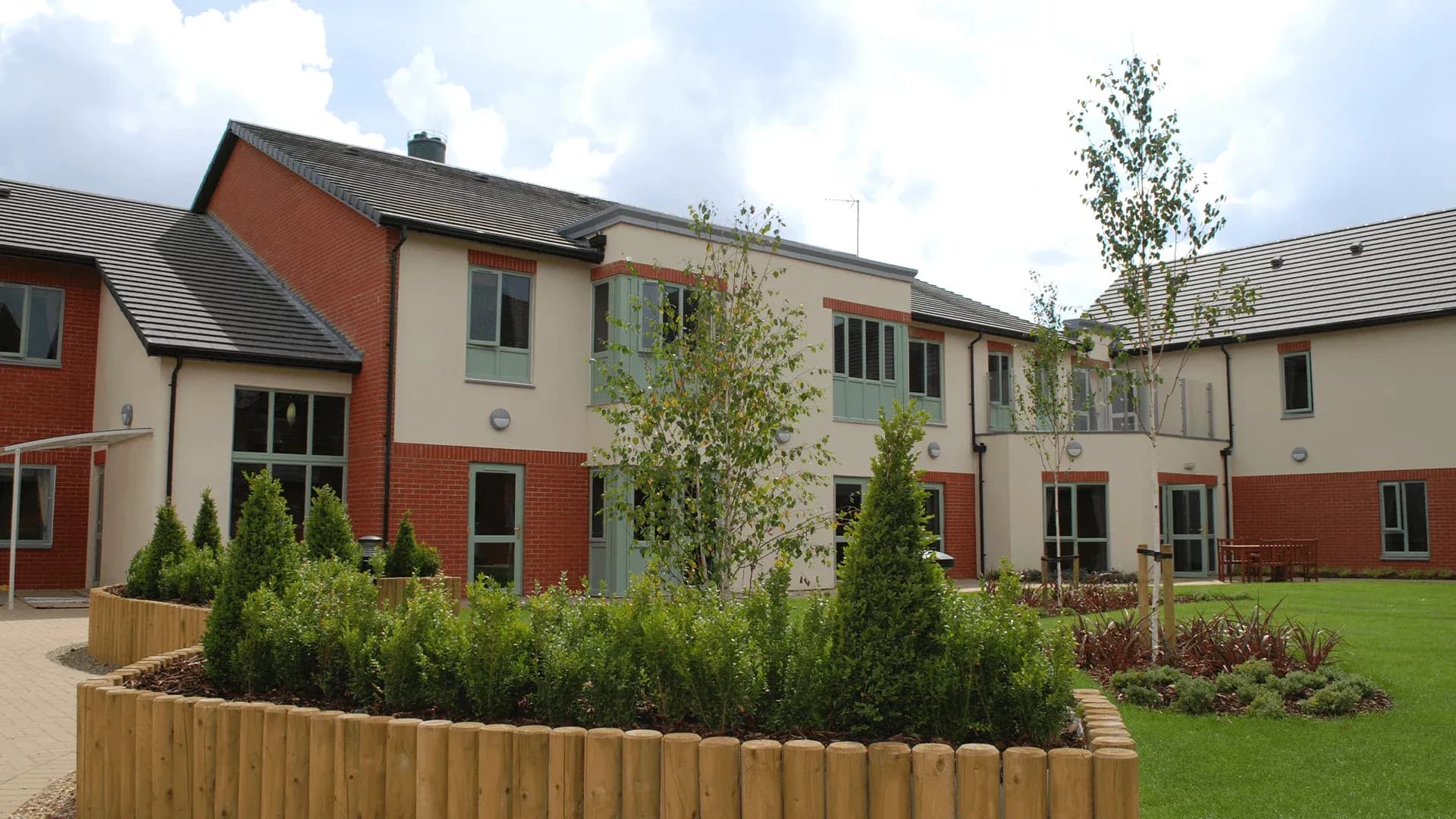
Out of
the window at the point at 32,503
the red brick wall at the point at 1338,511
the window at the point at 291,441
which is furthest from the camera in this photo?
the red brick wall at the point at 1338,511

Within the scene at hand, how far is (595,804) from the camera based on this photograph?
4.49m

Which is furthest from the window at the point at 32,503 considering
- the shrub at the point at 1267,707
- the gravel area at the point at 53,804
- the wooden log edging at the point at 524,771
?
the shrub at the point at 1267,707

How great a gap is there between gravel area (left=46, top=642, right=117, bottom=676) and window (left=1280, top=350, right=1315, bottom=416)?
2345 cm

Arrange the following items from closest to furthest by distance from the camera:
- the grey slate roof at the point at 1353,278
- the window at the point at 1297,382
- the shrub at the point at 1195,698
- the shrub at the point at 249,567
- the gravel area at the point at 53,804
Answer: the gravel area at the point at 53,804, the shrub at the point at 249,567, the shrub at the point at 1195,698, the grey slate roof at the point at 1353,278, the window at the point at 1297,382

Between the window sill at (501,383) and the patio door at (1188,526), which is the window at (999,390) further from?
the window sill at (501,383)

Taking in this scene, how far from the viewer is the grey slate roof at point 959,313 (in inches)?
911

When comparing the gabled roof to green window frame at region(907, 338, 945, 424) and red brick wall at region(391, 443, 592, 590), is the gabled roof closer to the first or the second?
red brick wall at region(391, 443, 592, 590)

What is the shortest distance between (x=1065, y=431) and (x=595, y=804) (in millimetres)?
16539

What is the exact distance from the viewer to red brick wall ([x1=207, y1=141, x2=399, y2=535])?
16703 mm

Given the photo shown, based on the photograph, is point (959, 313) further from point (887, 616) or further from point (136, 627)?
point (887, 616)

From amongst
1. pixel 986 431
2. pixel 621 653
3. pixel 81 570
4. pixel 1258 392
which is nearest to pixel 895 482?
pixel 621 653

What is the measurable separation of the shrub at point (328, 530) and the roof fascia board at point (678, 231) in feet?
20.9

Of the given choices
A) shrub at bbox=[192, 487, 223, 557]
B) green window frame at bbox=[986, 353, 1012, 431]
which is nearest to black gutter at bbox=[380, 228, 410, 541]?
shrub at bbox=[192, 487, 223, 557]

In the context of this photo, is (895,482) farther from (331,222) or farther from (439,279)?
(331,222)
